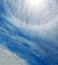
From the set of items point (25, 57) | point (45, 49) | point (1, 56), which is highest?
point (45, 49)

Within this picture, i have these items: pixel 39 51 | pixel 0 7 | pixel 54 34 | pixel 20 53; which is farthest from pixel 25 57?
pixel 0 7

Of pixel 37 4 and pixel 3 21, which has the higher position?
pixel 37 4

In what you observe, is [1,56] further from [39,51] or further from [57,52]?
[57,52]

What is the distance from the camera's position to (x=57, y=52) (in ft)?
35.1

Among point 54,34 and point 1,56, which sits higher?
point 54,34

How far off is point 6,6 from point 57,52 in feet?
19.0

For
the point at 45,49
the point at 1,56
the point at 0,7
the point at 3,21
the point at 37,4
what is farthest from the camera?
the point at 1,56

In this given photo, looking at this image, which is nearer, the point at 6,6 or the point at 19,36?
the point at 6,6

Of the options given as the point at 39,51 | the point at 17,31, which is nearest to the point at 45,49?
the point at 39,51

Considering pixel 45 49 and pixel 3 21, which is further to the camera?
pixel 45 49

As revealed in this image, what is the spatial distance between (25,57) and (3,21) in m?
4.65

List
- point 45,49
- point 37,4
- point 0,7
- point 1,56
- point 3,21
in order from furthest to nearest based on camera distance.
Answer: point 1,56 → point 45,49 → point 3,21 → point 0,7 → point 37,4

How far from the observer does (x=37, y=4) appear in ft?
26.1

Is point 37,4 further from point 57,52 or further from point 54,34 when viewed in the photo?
point 57,52
